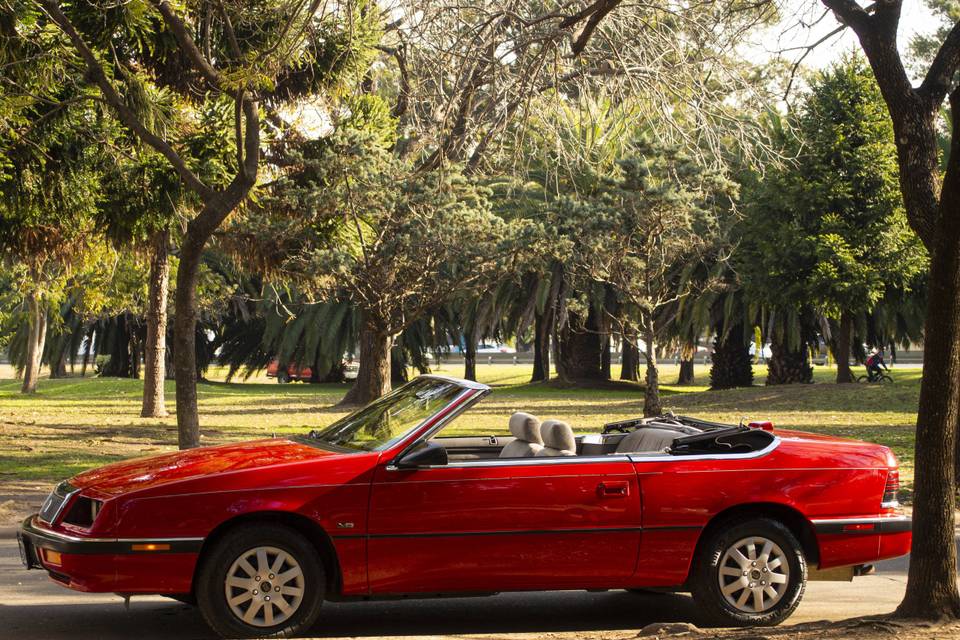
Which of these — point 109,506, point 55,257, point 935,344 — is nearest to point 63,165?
point 55,257

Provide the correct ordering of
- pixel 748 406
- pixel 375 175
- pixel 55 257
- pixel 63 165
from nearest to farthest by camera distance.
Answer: pixel 63 165, pixel 375 175, pixel 55 257, pixel 748 406

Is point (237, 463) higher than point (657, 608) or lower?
higher

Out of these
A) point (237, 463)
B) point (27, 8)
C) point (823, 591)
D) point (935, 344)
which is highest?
point (27, 8)

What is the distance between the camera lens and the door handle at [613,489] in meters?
6.77

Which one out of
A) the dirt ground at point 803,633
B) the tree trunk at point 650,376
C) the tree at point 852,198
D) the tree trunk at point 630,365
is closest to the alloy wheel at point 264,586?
the dirt ground at point 803,633

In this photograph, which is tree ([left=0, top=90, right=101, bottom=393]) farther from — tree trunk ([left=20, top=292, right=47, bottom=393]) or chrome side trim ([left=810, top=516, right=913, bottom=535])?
tree trunk ([left=20, top=292, right=47, bottom=393])

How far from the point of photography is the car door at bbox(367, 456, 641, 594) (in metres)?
6.54

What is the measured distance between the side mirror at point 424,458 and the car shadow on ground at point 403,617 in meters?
1.07

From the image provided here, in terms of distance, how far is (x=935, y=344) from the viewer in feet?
21.9

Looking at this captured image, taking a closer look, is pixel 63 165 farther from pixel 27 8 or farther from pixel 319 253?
pixel 319 253

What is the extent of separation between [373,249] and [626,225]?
198 inches

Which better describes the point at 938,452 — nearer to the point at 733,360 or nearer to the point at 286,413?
the point at 286,413

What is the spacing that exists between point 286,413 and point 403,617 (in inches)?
881

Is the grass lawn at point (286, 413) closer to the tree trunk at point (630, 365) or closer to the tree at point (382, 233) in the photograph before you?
the tree at point (382, 233)
